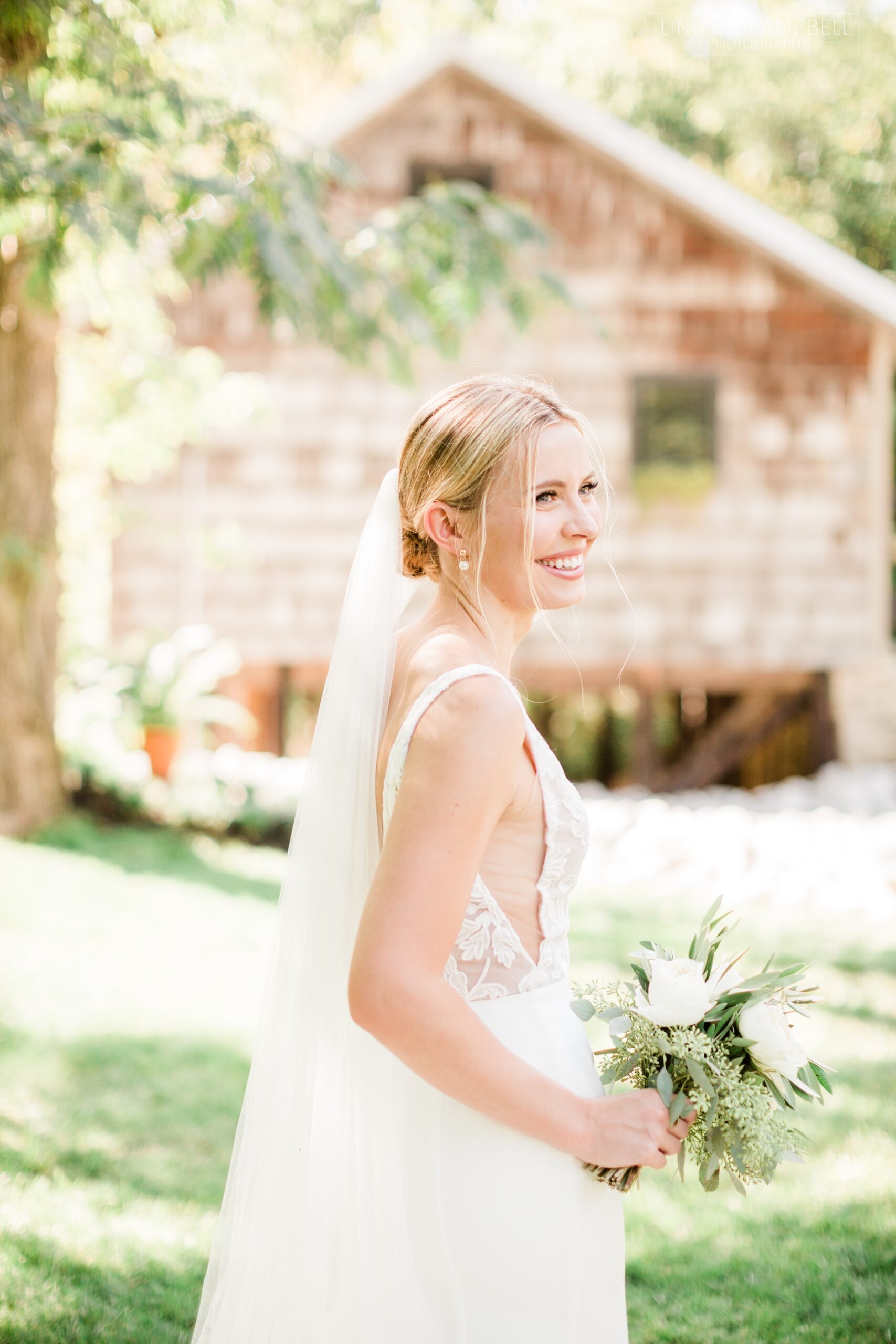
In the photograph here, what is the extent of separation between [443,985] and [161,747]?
874 centimetres

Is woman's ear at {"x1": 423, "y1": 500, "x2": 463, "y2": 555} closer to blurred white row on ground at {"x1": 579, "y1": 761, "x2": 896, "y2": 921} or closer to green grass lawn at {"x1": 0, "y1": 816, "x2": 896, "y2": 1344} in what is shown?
green grass lawn at {"x1": 0, "y1": 816, "x2": 896, "y2": 1344}

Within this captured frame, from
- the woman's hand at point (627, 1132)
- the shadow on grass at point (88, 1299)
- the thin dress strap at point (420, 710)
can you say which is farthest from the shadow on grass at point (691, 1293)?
the thin dress strap at point (420, 710)

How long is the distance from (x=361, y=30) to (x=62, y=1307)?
22.5m

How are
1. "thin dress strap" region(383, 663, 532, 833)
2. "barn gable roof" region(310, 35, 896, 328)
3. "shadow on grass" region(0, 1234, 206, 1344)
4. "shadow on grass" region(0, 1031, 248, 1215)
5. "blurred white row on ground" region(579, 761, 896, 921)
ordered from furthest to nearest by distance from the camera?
"barn gable roof" region(310, 35, 896, 328) < "blurred white row on ground" region(579, 761, 896, 921) < "shadow on grass" region(0, 1031, 248, 1215) < "shadow on grass" region(0, 1234, 206, 1344) < "thin dress strap" region(383, 663, 532, 833)

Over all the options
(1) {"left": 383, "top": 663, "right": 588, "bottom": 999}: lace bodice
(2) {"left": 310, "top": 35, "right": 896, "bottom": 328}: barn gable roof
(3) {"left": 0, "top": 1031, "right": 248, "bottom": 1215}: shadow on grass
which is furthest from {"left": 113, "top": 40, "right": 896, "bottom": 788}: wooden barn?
(1) {"left": 383, "top": 663, "right": 588, "bottom": 999}: lace bodice

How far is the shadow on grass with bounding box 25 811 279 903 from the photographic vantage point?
25.7 ft

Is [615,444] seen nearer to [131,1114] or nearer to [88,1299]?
[131,1114]

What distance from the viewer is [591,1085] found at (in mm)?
1877

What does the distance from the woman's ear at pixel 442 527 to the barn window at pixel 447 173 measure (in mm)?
11285

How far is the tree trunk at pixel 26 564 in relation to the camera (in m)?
8.17

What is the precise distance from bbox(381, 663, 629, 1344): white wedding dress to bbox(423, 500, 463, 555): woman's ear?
27 cm

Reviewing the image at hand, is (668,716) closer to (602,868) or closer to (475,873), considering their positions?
(602,868)

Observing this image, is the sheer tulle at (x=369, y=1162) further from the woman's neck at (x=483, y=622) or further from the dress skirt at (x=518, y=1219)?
the woman's neck at (x=483, y=622)

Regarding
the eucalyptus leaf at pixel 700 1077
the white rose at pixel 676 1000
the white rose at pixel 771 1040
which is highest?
the white rose at pixel 676 1000
